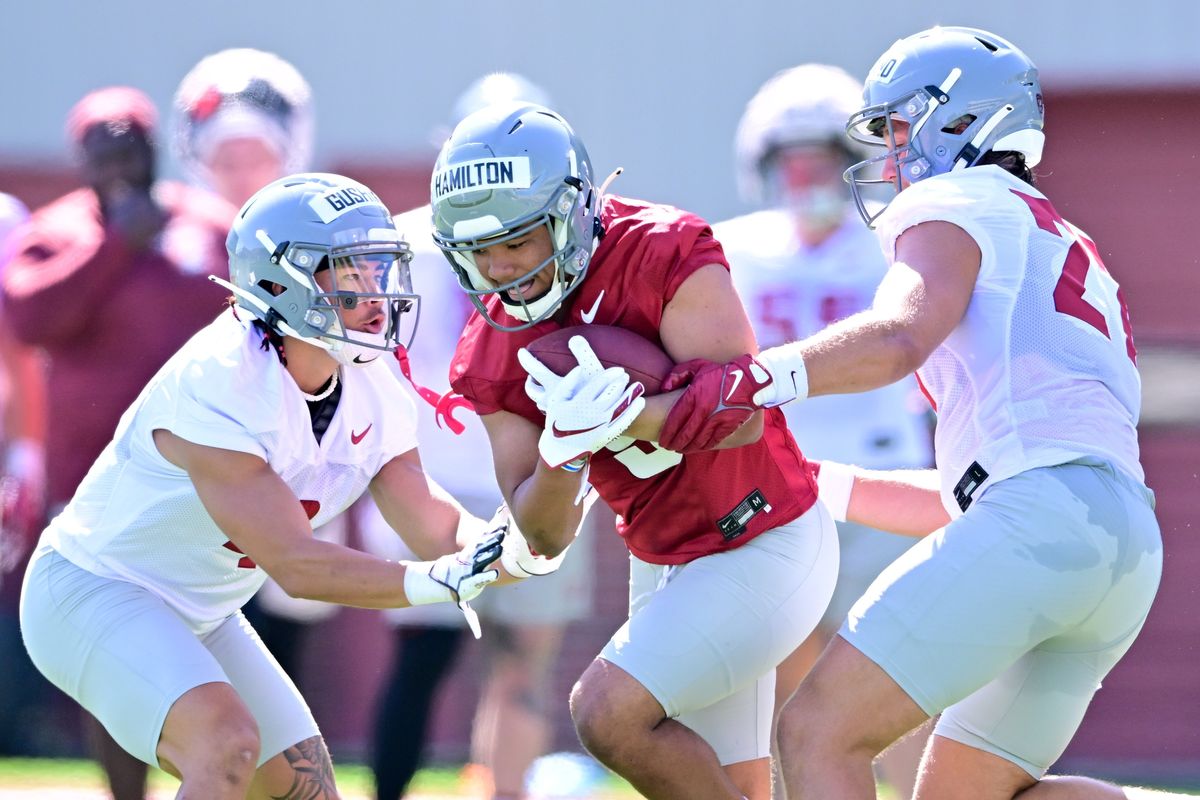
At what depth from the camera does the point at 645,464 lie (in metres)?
3.46

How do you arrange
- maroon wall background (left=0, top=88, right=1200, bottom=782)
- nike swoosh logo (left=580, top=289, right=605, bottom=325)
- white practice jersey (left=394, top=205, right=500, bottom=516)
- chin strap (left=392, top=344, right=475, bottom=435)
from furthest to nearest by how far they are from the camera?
maroon wall background (left=0, top=88, right=1200, bottom=782) → white practice jersey (left=394, top=205, right=500, bottom=516) → chin strap (left=392, top=344, right=475, bottom=435) → nike swoosh logo (left=580, top=289, right=605, bottom=325)

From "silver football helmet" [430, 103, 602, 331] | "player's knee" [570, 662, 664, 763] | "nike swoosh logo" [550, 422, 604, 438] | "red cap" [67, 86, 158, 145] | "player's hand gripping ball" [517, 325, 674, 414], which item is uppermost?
"silver football helmet" [430, 103, 602, 331]

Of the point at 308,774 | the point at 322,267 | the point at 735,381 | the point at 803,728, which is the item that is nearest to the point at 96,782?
the point at 308,774

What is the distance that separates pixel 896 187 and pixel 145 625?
1881 mm

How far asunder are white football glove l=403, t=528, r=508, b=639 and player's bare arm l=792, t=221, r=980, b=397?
787 millimetres

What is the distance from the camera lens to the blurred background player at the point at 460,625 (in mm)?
4949

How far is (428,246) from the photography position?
5035 mm

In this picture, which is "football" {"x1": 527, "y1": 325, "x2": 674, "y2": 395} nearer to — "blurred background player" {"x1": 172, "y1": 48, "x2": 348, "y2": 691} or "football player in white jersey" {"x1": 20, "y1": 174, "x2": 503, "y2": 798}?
"football player in white jersey" {"x1": 20, "y1": 174, "x2": 503, "y2": 798}

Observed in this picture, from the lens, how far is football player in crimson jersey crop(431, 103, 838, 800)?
131 inches

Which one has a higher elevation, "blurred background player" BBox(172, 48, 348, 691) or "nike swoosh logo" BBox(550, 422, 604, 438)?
"nike swoosh logo" BBox(550, 422, 604, 438)

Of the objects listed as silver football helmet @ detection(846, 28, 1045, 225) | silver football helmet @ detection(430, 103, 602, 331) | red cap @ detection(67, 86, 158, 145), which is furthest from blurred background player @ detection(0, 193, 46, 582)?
silver football helmet @ detection(846, 28, 1045, 225)

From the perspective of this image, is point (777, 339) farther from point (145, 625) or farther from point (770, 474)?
point (145, 625)

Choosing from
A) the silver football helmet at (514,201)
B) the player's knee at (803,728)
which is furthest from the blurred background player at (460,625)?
the player's knee at (803,728)

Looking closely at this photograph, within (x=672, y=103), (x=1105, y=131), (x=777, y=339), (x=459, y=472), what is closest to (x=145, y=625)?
(x=459, y=472)
